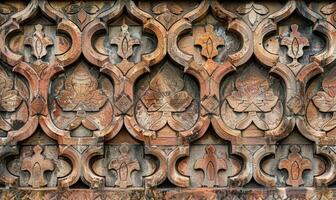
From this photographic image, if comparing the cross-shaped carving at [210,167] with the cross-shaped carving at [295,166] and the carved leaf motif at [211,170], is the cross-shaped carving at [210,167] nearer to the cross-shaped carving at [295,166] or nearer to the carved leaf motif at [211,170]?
the carved leaf motif at [211,170]

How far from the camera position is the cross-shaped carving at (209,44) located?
7.91m

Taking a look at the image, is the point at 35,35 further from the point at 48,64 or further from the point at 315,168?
the point at 315,168

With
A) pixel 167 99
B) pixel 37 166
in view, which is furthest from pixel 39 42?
pixel 167 99

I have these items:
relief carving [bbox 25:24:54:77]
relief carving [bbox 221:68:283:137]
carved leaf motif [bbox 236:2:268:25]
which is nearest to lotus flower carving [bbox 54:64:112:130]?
relief carving [bbox 25:24:54:77]

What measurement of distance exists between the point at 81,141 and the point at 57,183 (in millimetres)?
375

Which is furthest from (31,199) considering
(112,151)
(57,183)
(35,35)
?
(35,35)

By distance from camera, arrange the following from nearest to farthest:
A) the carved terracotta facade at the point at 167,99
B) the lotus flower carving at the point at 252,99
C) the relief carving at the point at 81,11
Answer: the carved terracotta facade at the point at 167,99 < the lotus flower carving at the point at 252,99 < the relief carving at the point at 81,11

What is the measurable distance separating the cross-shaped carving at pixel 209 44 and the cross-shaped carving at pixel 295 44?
0.53m

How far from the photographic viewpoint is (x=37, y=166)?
779cm

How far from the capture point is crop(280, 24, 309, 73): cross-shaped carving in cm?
791

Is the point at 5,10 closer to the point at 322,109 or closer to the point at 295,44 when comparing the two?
the point at 295,44

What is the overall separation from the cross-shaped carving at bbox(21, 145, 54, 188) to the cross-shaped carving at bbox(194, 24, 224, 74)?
1.46 meters

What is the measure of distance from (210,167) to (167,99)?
64 centimetres

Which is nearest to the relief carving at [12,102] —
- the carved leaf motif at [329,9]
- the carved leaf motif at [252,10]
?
the carved leaf motif at [252,10]
